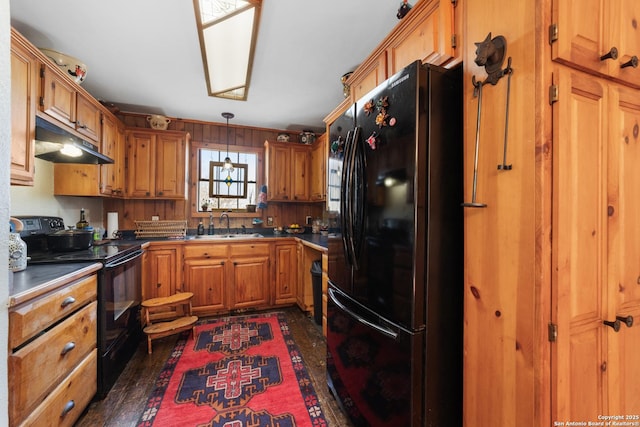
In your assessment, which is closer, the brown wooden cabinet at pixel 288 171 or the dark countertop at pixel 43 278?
the dark countertop at pixel 43 278

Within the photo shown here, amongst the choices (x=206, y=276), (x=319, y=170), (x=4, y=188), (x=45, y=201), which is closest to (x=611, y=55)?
(x=4, y=188)

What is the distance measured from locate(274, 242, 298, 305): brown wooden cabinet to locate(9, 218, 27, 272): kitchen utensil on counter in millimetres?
2159

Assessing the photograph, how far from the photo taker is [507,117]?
843 millimetres

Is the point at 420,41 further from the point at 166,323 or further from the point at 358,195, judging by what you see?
the point at 166,323

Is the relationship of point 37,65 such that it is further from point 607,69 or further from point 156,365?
point 607,69

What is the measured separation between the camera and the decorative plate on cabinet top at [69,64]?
193 cm

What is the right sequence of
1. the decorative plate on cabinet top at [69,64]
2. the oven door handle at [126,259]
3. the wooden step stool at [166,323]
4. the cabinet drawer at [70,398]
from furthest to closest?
the wooden step stool at [166,323], the decorative plate on cabinet top at [69,64], the oven door handle at [126,259], the cabinet drawer at [70,398]

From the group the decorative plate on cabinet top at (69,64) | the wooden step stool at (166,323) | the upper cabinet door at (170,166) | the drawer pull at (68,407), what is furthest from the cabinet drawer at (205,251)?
the decorative plate on cabinet top at (69,64)

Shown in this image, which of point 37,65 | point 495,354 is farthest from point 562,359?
point 37,65

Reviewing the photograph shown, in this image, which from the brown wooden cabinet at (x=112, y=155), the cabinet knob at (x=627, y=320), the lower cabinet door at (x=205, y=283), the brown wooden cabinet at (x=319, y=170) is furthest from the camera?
the brown wooden cabinet at (x=319, y=170)

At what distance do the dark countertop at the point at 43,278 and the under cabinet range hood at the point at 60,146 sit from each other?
87 cm

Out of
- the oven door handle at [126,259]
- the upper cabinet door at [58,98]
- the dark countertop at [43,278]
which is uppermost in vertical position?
the upper cabinet door at [58,98]

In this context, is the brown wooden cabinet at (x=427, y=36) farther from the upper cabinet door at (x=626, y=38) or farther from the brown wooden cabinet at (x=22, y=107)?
the brown wooden cabinet at (x=22, y=107)

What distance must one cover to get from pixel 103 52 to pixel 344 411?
3156mm
